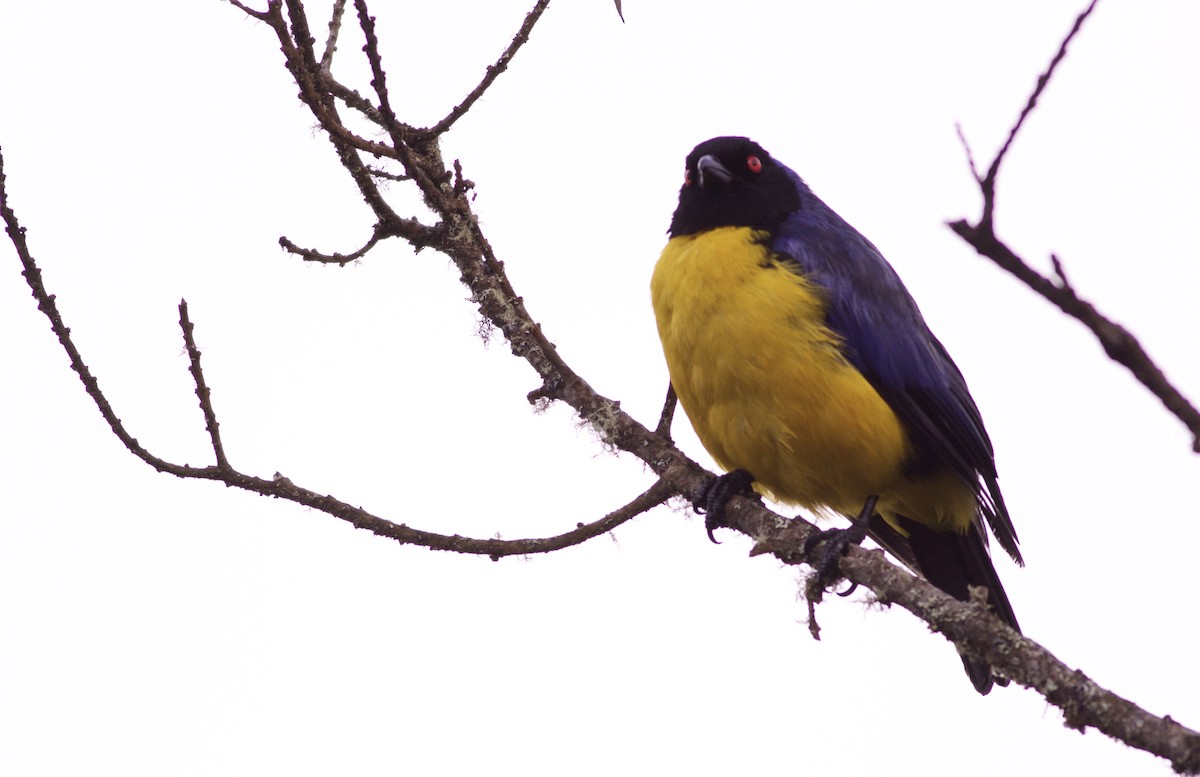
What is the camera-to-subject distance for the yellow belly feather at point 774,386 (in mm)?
4824

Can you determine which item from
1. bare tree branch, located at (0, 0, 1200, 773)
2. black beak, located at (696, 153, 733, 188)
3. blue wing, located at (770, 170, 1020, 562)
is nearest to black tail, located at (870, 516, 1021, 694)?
blue wing, located at (770, 170, 1020, 562)

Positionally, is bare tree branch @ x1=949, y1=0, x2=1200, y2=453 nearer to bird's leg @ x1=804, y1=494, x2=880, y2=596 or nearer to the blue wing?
bird's leg @ x1=804, y1=494, x2=880, y2=596

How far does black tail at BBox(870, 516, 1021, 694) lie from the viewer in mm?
5395

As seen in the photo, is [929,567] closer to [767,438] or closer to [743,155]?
[767,438]

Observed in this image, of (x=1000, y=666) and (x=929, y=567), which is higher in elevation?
(x=929, y=567)

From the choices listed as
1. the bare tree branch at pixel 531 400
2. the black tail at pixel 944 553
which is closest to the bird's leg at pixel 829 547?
the bare tree branch at pixel 531 400

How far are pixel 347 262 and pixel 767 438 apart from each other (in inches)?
65.7

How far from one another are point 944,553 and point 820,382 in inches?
44.9

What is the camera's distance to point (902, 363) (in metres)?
5.19

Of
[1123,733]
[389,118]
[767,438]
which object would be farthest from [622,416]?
[1123,733]

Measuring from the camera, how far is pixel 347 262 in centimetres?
473

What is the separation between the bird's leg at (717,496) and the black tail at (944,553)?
88 cm

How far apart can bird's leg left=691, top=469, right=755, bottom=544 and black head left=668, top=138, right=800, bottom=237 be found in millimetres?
1163

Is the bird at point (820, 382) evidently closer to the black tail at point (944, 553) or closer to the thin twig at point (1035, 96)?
the black tail at point (944, 553)
